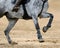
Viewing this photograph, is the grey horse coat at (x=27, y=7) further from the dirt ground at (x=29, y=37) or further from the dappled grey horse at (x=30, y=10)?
the dirt ground at (x=29, y=37)

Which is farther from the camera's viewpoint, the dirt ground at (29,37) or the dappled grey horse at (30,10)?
the dirt ground at (29,37)

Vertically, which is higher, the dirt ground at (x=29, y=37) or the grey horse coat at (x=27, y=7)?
the grey horse coat at (x=27, y=7)

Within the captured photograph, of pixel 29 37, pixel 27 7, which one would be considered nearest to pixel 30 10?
pixel 27 7

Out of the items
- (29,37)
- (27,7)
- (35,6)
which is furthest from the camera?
(29,37)

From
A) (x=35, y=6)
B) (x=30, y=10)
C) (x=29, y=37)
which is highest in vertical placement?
(x=35, y=6)

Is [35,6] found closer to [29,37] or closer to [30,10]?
[30,10]

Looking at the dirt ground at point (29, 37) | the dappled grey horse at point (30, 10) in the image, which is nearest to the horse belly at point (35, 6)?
the dappled grey horse at point (30, 10)

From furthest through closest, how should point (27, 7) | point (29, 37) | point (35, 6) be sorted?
point (29, 37) < point (27, 7) < point (35, 6)

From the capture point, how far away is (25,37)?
15.3 meters

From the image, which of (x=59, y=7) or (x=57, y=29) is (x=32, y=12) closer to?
(x=57, y=29)

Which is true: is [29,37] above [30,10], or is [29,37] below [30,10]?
below

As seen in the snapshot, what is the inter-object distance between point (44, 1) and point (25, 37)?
309cm

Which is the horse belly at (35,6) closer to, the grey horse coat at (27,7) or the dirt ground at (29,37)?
the grey horse coat at (27,7)

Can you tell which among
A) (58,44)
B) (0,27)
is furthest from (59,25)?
(58,44)
